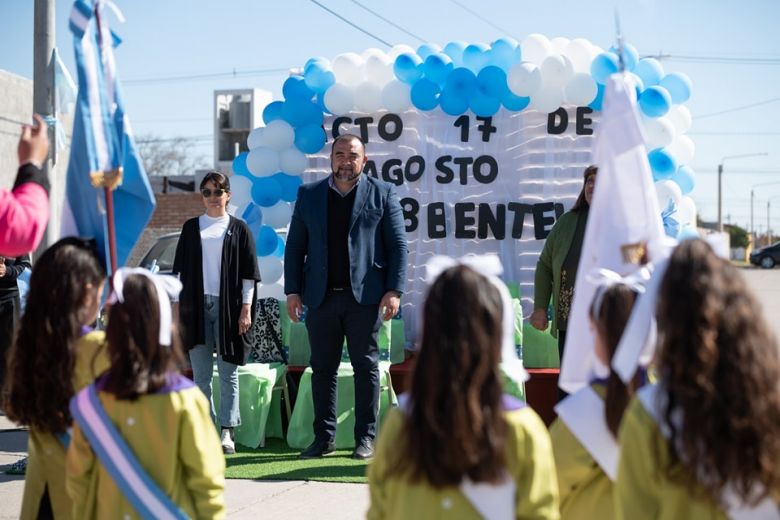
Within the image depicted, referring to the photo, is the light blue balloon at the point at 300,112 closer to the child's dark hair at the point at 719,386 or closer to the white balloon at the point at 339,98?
the white balloon at the point at 339,98

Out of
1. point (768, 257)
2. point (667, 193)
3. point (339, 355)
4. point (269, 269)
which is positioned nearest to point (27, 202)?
point (339, 355)

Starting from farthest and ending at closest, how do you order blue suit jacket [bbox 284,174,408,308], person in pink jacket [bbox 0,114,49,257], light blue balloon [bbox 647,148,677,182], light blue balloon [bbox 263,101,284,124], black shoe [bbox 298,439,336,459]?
light blue balloon [bbox 263,101,284,124], light blue balloon [bbox 647,148,677,182], black shoe [bbox 298,439,336,459], blue suit jacket [bbox 284,174,408,308], person in pink jacket [bbox 0,114,49,257]

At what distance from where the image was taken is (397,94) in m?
8.25

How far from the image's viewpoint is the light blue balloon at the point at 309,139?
27.5 ft

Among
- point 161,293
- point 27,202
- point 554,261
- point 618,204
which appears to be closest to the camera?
point 161,293

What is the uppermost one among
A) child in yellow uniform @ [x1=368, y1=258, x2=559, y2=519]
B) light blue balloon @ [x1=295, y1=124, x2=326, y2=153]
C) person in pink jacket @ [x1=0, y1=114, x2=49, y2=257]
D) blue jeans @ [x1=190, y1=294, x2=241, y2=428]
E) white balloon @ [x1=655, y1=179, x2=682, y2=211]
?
light blue balloon @ [x1=295, y1=124, x2=326, y2=153]

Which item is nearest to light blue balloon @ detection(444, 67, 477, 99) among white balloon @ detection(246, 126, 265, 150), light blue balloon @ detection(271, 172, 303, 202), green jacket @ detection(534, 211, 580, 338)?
light blue balloon @ detection(271, 172, 303, 202)

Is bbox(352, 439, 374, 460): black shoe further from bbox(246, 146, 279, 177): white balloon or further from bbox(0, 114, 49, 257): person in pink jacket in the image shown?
bbox(0, 114, 49, 257): person in pink jacket

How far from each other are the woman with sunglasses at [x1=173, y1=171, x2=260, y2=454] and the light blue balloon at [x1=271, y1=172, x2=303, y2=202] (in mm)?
1650

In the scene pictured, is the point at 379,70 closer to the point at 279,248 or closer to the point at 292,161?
the point at 292,161

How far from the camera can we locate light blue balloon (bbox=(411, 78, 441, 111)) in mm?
8078

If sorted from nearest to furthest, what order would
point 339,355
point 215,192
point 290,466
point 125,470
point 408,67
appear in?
point 125,470 → point 290,466 → point 339,355 → point 215,192 → point 408,67

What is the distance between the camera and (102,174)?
3.48 meters

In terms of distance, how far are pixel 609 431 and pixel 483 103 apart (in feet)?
17.5
